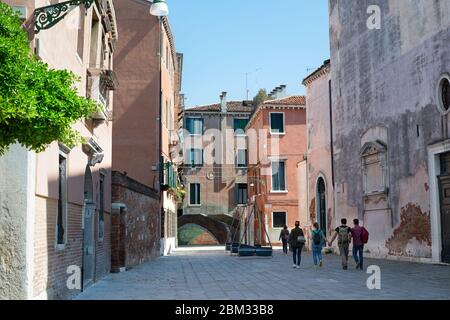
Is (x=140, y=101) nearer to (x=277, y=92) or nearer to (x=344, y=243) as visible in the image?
(x=344, y=243)

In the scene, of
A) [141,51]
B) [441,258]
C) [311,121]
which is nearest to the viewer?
[441,258]

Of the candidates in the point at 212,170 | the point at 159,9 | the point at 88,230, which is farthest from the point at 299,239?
the point at 212,170

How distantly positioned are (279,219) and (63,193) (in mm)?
32443

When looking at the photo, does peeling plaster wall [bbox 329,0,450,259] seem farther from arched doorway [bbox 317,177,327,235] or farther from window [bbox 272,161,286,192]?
window [bbox 272,161,286,192]

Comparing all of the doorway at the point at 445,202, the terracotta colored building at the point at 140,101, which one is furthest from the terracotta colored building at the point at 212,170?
the doorway at the point at 445,202

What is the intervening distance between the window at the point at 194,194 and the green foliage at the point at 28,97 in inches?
1836

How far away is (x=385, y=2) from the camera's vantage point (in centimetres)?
2289

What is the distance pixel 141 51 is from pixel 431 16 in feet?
47.7

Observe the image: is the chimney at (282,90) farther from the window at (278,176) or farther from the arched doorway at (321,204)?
the arched doorway at (321,204)

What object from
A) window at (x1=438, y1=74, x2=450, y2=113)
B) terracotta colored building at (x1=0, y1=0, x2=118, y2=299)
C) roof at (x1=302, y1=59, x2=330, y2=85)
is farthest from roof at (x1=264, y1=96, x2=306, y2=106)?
→ terracotta colored building at (x1=0, y1=0, x2=118, y2=299)

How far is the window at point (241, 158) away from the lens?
53.6m

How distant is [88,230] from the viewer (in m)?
14.1

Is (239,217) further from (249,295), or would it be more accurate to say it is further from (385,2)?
(249,295)
